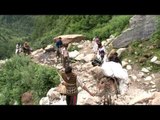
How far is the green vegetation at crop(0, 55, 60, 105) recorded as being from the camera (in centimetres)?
1128

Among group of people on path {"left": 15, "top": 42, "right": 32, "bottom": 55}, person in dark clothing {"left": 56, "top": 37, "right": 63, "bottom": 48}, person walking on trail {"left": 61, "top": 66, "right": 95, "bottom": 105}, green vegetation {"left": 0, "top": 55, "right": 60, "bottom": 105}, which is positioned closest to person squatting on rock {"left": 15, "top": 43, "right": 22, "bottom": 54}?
group of people on path {"left": 15, "top": 42, "right": 32, "bottom": 55}

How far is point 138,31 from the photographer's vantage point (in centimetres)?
1295

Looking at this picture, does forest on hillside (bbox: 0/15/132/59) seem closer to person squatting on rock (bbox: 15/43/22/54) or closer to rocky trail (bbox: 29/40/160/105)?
rocky trail (bbox: 29/40/160/105)

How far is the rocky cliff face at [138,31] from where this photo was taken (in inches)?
502

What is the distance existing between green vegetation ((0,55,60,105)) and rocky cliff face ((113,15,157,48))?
6.86 feet

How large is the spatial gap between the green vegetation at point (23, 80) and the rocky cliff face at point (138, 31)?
2.09 meters

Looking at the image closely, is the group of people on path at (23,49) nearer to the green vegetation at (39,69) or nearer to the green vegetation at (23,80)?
the green vegetation at (39,69)

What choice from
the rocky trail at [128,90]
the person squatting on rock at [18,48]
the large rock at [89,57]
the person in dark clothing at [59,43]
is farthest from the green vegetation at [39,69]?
the large rock at [89,57]

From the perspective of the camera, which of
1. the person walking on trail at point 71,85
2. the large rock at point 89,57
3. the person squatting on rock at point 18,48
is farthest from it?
the person squatting on rock at point 18,48

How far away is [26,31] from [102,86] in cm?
2805

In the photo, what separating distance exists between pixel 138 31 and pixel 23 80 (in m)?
3.36

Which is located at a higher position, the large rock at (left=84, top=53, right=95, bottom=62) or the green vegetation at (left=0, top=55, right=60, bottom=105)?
the large rock at (left=84, top=53, right=95, bottom=62)
